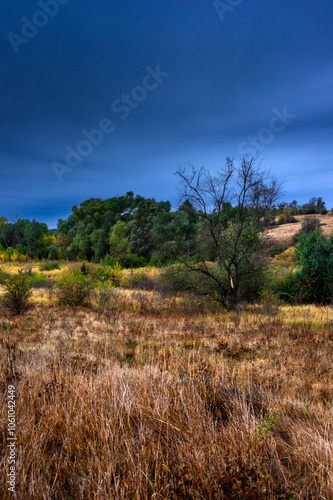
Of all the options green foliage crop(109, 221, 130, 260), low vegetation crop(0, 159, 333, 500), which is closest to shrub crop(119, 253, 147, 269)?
green foliage crop(109, 221, 130, 260)

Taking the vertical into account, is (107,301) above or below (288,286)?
above

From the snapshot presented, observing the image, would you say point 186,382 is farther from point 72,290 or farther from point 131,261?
point 131,261

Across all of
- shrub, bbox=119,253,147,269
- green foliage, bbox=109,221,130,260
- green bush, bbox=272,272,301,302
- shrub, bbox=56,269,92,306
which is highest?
green foliage, bbox=109,221,130,260

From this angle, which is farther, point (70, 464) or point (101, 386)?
point (101, 386)

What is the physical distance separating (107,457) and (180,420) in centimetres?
74

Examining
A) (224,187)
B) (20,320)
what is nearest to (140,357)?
(20,320)

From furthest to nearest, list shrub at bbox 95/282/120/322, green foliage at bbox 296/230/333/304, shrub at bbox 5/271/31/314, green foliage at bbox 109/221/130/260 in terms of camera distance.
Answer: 1. green foliage at bbox 109/221/130/260
2. green foliage at bbox 296/230/333/304
3. shrub at bbox 95/282/120/322
4. shrub at bbox 5/271/31/314

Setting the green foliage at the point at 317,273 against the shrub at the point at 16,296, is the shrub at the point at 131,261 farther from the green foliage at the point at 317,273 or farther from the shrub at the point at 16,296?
the green foliage at the point at 317,273

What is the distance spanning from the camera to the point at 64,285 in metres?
11.7

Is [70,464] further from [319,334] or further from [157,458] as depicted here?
[319,334]

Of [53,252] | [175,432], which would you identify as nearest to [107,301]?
[175,432]

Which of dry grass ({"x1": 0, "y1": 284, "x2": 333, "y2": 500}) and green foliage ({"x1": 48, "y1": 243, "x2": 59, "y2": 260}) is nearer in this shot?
dry grass ({"x1": 0, "y1": 284, "x2": 333, "y2": 500})

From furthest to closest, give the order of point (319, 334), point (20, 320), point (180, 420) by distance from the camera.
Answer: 1. point (20, 320)
2. point (319, 334)
3. point (180, 420)

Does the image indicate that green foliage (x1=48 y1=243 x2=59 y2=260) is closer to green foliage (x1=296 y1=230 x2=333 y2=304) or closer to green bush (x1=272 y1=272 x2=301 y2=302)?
green bush (x1=272 y1=272 x2=301 y2=302)
